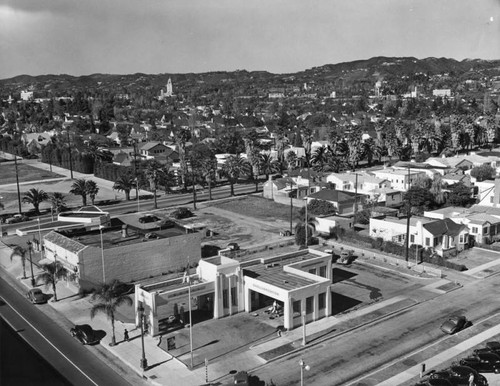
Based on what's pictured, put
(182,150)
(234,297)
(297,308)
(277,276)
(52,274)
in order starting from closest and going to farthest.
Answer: (297,308) → (234,297) → (277,276) → (52,274) → (182,150)

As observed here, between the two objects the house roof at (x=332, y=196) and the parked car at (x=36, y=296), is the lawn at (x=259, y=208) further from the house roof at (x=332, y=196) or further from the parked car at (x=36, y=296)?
the parked car at (x=36, y=296)

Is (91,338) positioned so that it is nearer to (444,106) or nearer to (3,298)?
(3,298)

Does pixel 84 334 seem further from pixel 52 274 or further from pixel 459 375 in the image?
pixel 459 375

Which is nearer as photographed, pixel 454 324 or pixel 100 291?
pixel 454 324

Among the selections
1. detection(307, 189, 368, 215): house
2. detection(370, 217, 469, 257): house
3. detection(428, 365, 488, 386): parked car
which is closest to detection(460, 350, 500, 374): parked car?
detection(428, 365, 488, 386): parked car

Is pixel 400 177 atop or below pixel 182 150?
below

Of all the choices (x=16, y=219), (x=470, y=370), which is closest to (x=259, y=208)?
(x=16, y=219)

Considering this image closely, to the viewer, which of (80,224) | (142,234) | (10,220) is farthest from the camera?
(10,220)

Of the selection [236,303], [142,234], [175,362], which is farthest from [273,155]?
[175,362]
